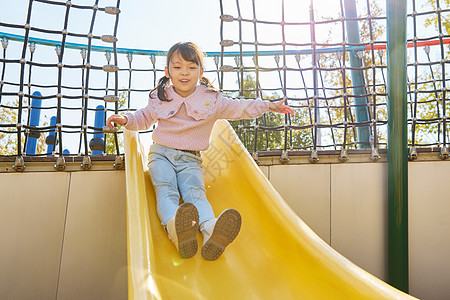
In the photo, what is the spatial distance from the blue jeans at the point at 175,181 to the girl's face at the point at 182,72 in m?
A: 0.33

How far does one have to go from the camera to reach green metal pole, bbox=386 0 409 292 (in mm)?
2131

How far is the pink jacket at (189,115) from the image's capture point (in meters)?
1.89

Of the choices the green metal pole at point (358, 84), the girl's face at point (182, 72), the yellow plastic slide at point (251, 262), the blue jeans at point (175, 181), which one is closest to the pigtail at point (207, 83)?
the girl's face at point (182, 72)

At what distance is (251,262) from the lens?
4.92ft

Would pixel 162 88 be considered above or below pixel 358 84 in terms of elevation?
below

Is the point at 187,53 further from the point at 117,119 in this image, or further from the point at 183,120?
the point at 117,119

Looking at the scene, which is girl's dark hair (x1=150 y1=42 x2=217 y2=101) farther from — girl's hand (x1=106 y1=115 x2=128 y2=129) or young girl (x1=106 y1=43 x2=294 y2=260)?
girl's hand (x1=106 y1=115 x2=128 y2=129)

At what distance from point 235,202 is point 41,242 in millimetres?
1127

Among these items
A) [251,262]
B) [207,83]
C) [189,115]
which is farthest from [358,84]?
[251,262]

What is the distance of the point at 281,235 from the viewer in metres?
1.56

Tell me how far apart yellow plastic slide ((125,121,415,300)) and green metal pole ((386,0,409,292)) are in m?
0.89

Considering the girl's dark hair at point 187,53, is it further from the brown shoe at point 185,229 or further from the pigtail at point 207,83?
the brown shoe at point 185,229

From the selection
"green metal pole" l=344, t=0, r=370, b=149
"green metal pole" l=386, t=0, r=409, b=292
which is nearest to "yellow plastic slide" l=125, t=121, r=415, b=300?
"green metal pole" l=386, t=0, r=409, b=292

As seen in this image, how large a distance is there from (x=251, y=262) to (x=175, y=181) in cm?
52
